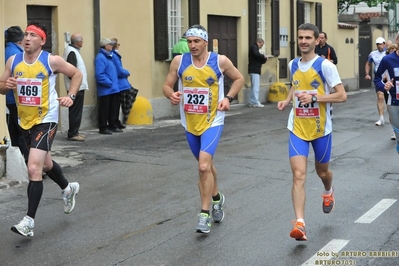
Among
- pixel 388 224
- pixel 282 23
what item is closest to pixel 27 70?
pixel 388 224

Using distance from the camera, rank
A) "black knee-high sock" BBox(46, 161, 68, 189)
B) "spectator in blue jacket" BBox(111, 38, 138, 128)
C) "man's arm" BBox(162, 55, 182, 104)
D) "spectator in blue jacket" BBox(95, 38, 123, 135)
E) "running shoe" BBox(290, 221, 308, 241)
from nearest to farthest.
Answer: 1. "running shoe" BBox(290, 221, 308, 241)
2. "man's arm" BBox(162, 55, 182, 104)
3. "black knee-high sock" BBox(46, 161, 68, 189)
4. "spectator in blue jacket" BBox(95, 38, 123, 135)
5. "spectator in blue jacket" BBox(111, 38, 138, 128)

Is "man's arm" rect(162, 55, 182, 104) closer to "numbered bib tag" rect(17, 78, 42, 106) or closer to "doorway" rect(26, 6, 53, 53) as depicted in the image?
"numbered bib tag" rect(17, 78, 42, 106)

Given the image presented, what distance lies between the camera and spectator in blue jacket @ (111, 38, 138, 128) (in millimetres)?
16094

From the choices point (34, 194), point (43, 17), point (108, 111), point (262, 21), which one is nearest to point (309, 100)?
point (34, 194)

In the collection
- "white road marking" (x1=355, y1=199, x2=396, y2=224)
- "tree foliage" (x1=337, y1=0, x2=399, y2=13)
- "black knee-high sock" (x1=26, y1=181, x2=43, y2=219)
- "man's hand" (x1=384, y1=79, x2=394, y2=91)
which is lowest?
"white road marking" (x1=355, y1=199, x2=396, y2=224)

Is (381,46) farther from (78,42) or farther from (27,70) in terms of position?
(27,70)

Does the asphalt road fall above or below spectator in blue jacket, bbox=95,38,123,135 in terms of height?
below

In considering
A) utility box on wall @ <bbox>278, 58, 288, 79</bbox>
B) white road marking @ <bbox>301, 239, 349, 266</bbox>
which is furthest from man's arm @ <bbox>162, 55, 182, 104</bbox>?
utility box on wall @ <bbox>278, 58, 288, 79</bbox>

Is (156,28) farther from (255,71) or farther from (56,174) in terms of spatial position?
(56,174)

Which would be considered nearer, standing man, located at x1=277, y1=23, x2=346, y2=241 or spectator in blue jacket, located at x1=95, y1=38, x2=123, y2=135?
standing man, located at x1=277, y1=23, x2=346, y2=241

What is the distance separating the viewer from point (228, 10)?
22.2 m

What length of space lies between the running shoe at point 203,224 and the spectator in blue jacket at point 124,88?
8936 millimetres

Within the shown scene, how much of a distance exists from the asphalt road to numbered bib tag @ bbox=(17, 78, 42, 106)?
3.99 feet

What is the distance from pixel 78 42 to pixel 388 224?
330 inches
